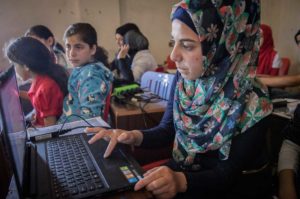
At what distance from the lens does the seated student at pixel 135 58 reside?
2.60m

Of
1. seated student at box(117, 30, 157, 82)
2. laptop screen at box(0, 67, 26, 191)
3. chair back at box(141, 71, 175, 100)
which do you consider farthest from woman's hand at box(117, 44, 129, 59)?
laptop screen at box(0, 67, 26, 191)

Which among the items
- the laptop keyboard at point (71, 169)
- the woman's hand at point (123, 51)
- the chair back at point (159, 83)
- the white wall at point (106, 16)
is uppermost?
the white wall at point (106, 16)

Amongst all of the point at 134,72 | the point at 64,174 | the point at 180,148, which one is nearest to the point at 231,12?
the point at 180,148

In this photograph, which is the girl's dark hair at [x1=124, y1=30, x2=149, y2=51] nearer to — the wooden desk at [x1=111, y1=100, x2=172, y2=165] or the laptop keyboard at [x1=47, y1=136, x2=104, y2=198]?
the wooden desk at [x1=111, y1=100, x2=172, y2=165]

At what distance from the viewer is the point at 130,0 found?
174 inches

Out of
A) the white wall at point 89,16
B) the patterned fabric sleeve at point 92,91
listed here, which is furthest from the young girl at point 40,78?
the white wall at point 89,16

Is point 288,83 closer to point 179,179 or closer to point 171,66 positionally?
point 179,179

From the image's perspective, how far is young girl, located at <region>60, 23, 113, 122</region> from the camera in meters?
1.30

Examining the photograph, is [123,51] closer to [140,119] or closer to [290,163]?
[140,119]

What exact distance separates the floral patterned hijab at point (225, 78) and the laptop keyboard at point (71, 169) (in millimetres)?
415

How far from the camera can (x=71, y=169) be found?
2.13ft

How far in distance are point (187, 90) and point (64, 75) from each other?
0.90 m

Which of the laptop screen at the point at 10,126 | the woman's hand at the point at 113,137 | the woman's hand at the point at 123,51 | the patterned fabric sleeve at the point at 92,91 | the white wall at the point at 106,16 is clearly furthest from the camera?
the white wall at the point at 106,16

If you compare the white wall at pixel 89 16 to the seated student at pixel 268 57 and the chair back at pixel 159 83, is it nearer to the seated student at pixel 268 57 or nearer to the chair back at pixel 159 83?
the seated student at pixel 268 57
